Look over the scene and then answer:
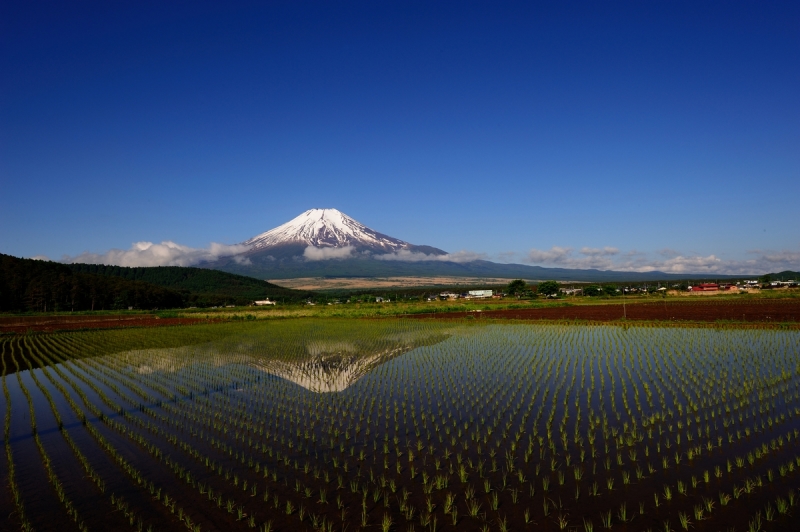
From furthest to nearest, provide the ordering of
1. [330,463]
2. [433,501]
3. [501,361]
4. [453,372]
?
[501,361] → [453,372] → [330,463] → [433,501]

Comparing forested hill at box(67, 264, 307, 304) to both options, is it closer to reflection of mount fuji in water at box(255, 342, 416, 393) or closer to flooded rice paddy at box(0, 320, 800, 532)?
reflection of mount fuji in water at box(255, 342, 416, 393)

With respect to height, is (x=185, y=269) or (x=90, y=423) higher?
(x=185, y=269)

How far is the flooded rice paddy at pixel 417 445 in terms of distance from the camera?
4.73 m

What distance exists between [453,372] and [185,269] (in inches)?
5395

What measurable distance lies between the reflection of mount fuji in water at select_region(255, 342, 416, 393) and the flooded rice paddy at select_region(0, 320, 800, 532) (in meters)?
0.13

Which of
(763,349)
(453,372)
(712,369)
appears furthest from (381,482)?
(763,349)

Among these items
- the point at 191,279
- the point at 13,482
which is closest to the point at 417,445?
the point at 13,482

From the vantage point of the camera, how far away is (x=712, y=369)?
11.4 metres

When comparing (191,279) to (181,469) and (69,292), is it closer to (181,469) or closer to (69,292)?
(69,292)

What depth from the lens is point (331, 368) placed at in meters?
13.7

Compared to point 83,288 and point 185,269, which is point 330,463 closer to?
point 83,288

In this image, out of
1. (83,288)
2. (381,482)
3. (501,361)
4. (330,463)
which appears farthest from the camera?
(83,288)

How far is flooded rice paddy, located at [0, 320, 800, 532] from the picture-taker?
15.5 ft

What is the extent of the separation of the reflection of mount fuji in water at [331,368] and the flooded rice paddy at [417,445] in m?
0.13
